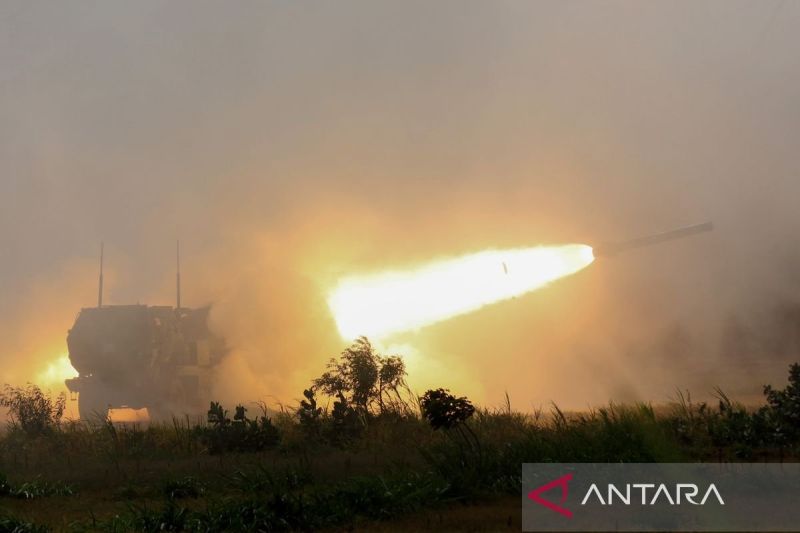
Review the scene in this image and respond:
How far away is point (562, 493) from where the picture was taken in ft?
39.3

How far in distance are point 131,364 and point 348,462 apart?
24669 millimetres

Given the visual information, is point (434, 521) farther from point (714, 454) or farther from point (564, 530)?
point (714, 454)

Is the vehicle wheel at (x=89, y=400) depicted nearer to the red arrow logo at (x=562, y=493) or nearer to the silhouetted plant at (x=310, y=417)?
the silhouetted plant at (x=310, y=417)

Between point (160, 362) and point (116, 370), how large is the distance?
2.02 metres

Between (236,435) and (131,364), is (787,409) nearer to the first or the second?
(236,435)

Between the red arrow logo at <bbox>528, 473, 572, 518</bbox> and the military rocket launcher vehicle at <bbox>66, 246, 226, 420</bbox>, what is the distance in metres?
28.9

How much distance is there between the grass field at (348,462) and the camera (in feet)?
37.3

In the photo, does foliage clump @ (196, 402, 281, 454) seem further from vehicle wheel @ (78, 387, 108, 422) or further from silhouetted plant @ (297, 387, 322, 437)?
vehicle wheel @ (78, 387, 108, 422)

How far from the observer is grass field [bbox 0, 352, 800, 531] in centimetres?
1136

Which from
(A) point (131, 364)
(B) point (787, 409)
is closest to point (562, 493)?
(B) point (787, 409)

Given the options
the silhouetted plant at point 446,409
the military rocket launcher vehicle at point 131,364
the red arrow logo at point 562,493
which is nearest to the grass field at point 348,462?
the silhouetted plant at point 446,409

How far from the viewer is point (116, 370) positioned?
124 ft

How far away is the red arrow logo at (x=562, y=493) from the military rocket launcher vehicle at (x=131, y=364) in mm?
28901

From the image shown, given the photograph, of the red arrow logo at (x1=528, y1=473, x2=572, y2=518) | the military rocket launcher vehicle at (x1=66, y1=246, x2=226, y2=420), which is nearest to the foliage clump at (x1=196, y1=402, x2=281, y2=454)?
the red arrow logo at (x1=528, y1=473, x2=572, y2=518)
